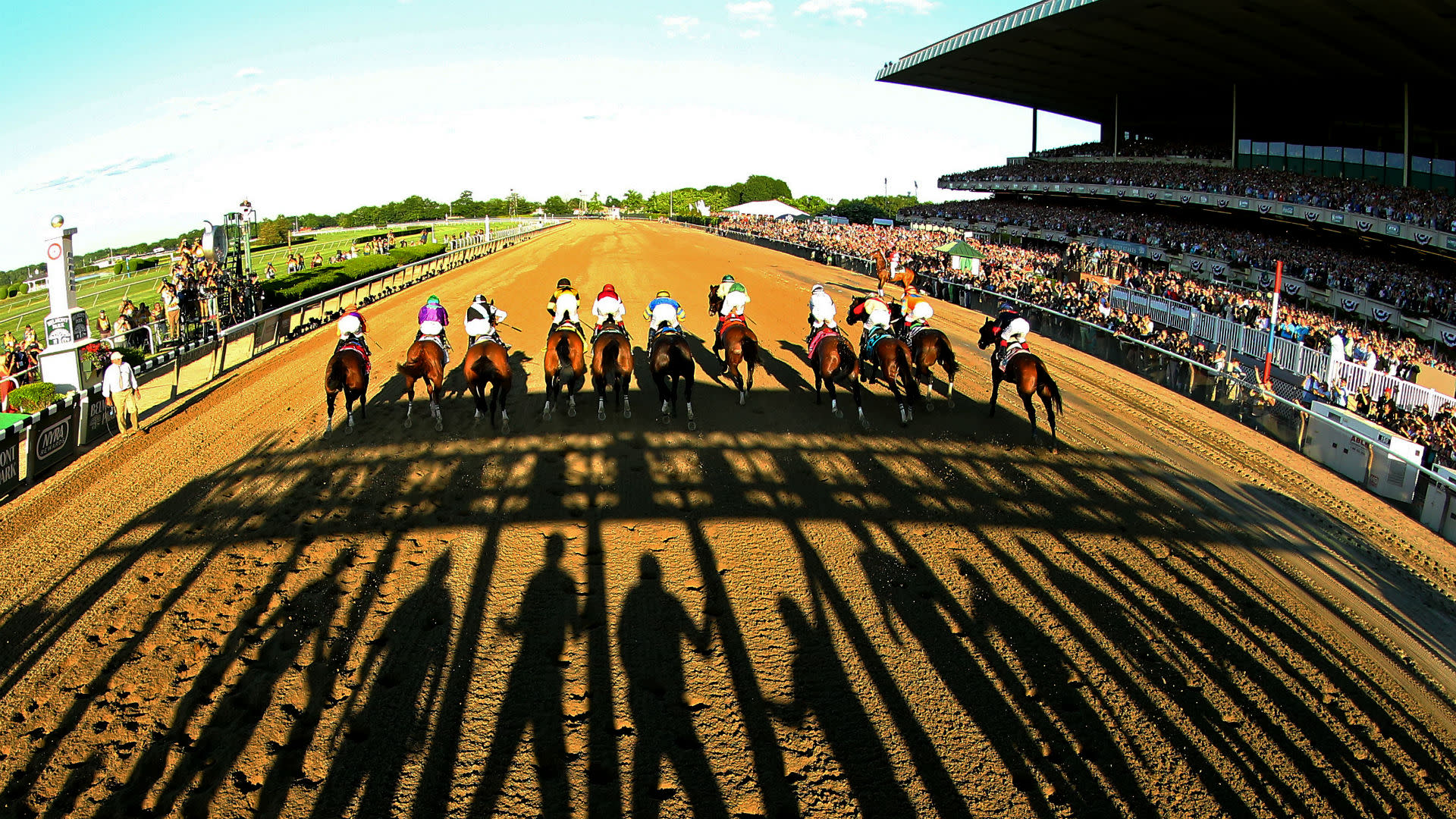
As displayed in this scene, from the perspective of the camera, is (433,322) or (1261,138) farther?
(1261,138)

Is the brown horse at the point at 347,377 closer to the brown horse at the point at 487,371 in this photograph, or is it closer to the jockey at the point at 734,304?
the brown horse at the point at 487,371

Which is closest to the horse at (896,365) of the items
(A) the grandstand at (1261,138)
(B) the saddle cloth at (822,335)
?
(B) the saddle cloth at (822,335)

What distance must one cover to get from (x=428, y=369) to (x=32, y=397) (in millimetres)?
5179

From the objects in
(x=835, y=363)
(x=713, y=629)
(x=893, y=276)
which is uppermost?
(x=893, y=276)

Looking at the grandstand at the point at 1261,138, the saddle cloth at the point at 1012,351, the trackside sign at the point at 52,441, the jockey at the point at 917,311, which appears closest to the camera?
the trackside sign at the point at 52,441

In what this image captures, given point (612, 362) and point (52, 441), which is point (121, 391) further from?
point (612, 362)

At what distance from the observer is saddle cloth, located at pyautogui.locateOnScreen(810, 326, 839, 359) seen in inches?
428

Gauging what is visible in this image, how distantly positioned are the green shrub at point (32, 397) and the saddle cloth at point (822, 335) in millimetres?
9874

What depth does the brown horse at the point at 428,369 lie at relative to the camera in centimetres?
1003

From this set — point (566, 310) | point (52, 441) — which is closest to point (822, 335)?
point (566, 310)

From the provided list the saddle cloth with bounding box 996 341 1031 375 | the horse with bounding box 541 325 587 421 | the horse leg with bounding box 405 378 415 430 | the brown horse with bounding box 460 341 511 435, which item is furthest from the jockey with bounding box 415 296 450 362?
the saddle cloth with bounding box 996 341 1031 375

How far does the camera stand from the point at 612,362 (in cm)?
1014

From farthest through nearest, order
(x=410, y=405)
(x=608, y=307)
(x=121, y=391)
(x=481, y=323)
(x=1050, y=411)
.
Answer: (x=608, y=307) → (x=410, y=405) → (x=481, y=323) → (x=121, y=391) → (x=1050, y=411)

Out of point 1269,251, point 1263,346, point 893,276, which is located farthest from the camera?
point 1269,251
